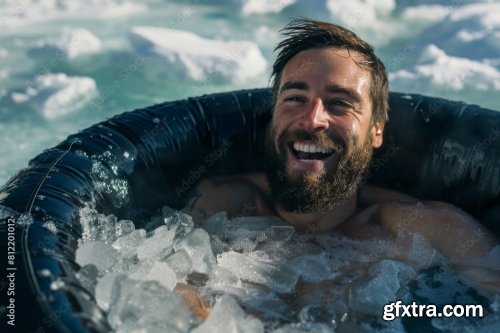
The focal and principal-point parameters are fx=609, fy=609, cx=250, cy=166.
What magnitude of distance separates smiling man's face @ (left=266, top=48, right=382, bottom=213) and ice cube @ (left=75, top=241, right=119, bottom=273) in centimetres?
92

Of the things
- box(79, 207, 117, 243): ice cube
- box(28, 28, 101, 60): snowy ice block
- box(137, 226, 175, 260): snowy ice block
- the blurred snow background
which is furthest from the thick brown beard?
box(28, 28, 101, 60): snowy ice block

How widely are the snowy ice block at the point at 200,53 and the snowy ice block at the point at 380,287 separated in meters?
3.84

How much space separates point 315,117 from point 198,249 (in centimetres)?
75

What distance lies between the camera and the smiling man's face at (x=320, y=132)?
2.63 m

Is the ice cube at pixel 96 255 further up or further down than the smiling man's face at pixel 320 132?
further down

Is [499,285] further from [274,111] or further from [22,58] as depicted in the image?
[22,58]

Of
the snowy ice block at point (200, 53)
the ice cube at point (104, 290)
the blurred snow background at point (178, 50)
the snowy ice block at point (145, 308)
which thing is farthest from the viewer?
the snowy ice block at point (200, 53)

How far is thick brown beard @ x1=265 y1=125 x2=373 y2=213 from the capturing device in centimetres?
264

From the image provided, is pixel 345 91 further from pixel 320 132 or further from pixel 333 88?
pixel 320 132

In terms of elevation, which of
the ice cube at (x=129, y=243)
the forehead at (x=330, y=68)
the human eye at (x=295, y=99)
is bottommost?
the ice cube at (x=129, y=243)

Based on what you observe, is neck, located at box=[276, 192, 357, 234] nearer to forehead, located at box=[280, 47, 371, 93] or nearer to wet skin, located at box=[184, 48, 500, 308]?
wet skin, located at box=[184, 48, 500, 308]

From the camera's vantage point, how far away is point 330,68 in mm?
2713

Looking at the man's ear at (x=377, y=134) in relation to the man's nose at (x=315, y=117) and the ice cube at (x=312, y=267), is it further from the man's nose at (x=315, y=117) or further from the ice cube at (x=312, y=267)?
the ice cube at (x=312, y=267)

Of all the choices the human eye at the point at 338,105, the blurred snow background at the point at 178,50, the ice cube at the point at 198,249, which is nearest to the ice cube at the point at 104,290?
the ice cube at the point at 198,249
